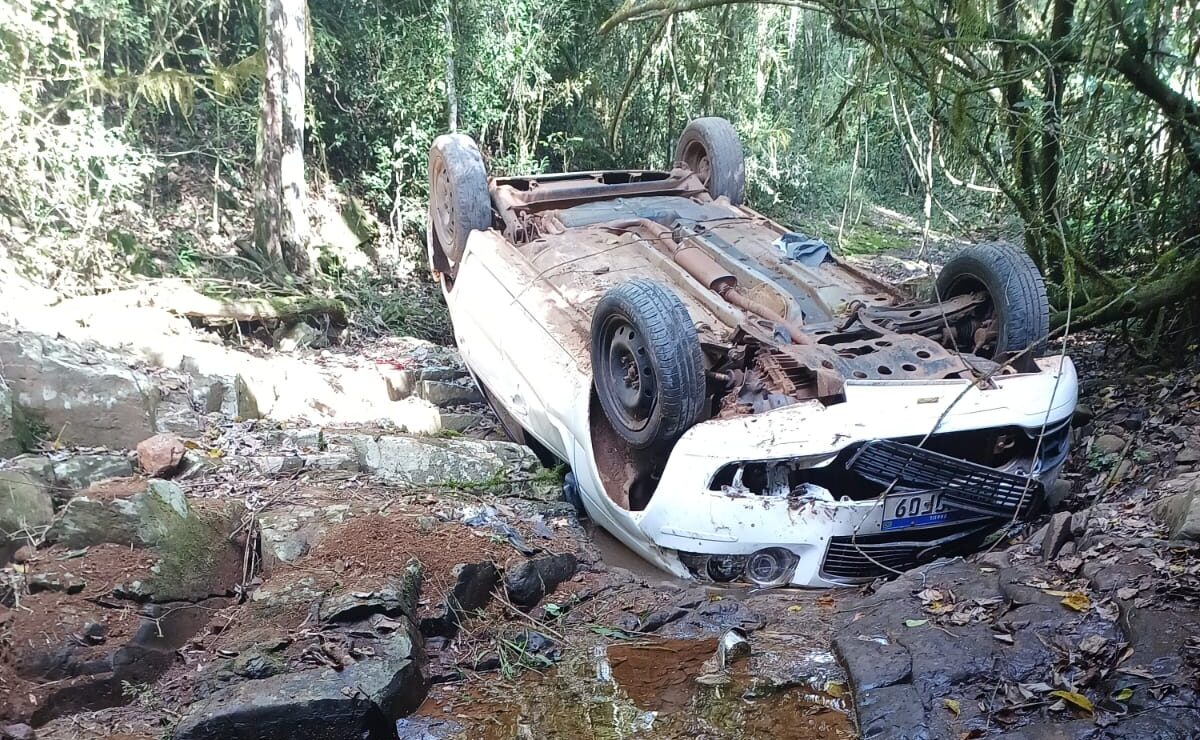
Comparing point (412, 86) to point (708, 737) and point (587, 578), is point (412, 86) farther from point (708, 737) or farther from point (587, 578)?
point (708, 737)

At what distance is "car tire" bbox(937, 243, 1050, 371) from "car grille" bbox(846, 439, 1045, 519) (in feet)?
2.25

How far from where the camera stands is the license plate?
3736 millimetres

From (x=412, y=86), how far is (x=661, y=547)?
761 cm

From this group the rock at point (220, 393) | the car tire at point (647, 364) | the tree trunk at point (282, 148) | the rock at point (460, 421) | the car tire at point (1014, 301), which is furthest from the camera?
the tree trunk at point (282, 148)

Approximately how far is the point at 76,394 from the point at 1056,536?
4873 millimetres

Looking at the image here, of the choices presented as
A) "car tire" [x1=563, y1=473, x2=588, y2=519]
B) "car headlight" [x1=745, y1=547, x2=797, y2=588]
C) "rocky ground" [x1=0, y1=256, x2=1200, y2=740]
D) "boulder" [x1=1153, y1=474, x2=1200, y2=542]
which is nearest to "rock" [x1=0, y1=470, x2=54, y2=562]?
"rocky ground" [x1=0, y1=256, x2=1200, y2=740]

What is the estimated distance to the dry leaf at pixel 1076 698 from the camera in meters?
2.58

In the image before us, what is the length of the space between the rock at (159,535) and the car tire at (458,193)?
3.23m

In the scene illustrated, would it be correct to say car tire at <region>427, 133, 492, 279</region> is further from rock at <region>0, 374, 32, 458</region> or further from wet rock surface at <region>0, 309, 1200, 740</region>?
rock at <region>0, 374, 32, 458</region>

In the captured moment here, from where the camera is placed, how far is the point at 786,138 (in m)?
12.4

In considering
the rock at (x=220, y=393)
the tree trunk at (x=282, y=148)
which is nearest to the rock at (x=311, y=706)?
the rock at (x=220, y=393)

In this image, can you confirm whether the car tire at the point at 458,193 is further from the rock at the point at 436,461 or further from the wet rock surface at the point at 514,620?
the wet rock surface at the point at 514,620

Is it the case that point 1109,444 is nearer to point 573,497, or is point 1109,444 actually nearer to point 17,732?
point 573,497

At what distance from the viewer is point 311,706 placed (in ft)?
8.89
